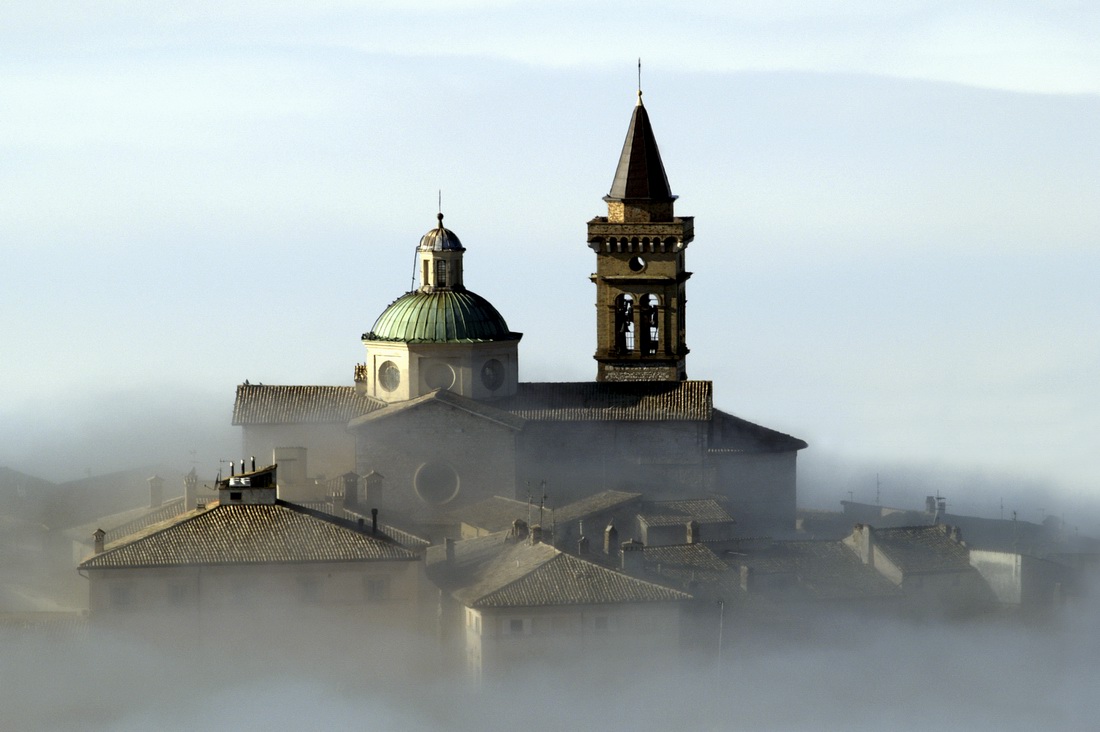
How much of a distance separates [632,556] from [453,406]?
30.6 feet

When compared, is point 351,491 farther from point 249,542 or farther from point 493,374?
point 249,542

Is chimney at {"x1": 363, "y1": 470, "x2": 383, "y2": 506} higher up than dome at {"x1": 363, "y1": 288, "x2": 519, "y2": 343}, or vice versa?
dome at {"x1": 363, "y1": 288, "x2": 519, "y2": 343}

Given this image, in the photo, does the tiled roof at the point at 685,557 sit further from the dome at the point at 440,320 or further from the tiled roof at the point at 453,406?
the dome at the point at 440,320

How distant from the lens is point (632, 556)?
71438 mm

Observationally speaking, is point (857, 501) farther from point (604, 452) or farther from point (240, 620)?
point (240, 620)

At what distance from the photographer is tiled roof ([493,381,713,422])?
263ft

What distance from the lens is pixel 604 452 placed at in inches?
3177

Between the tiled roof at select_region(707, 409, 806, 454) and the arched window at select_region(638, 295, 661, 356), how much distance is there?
3560mm

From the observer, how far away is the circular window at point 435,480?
78.8 metres

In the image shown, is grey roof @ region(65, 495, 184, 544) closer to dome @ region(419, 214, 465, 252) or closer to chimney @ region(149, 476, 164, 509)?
chimney @ region(149, 476, 164, 509)

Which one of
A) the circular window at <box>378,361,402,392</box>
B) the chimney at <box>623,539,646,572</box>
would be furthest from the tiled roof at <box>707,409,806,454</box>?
the chimney at <box>623,539,646,572</box>

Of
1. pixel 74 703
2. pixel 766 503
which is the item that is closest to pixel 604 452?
pixel 766 503

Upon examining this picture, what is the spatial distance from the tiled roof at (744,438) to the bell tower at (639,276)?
120 inches

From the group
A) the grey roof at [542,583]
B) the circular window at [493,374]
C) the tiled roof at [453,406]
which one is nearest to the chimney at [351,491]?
the tiled roof at [453,406]
